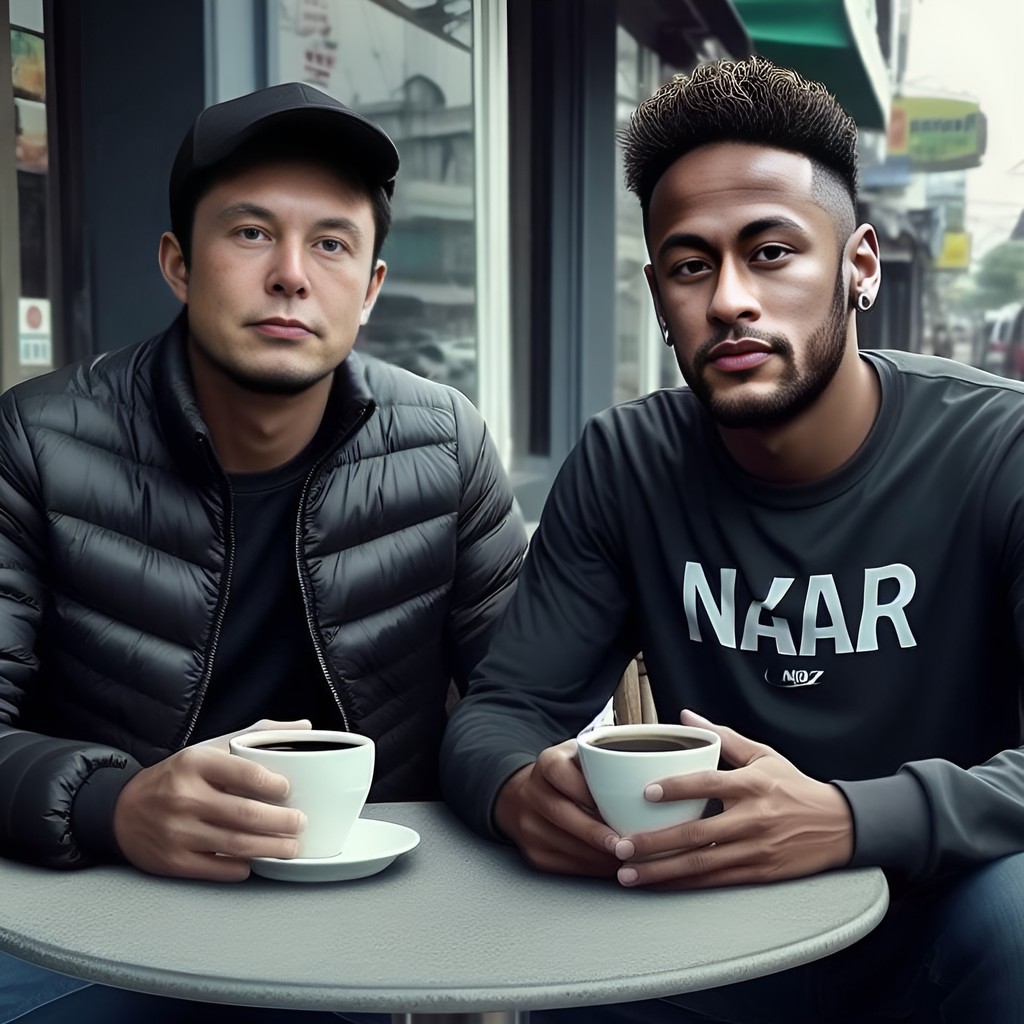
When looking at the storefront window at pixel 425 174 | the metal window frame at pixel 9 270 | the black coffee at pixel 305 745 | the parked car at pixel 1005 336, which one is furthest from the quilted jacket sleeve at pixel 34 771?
the parked car at pixel 1005 336

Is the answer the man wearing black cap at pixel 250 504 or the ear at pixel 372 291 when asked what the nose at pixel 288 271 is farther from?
the ear at pixel 372 291

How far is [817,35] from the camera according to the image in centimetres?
821

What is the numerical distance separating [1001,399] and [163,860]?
3.73ft

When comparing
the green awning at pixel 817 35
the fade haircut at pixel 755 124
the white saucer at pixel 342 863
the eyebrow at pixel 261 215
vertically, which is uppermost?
the green awning at pixel 817 35

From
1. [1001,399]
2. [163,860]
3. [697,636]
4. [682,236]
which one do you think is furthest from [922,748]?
[163,860]

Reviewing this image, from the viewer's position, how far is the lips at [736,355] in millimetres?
1647

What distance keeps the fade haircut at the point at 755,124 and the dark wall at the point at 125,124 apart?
1377 mm

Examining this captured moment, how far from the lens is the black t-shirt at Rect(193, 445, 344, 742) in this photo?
2.11m

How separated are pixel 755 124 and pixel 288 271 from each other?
0.65 m

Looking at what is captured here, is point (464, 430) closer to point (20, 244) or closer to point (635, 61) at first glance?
point (20, 244)

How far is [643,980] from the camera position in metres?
1.03

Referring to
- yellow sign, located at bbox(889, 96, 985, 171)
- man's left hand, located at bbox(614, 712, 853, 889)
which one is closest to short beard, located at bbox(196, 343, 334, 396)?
man's left hand, located at bbox(614, 712, 853, 889)

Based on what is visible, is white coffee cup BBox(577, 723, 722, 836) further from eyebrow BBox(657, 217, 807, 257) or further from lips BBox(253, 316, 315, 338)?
lips BBox(253, 316, 315, 338)

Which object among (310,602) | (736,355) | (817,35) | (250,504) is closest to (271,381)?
(250,504)
